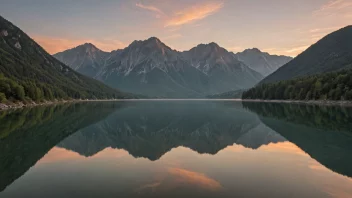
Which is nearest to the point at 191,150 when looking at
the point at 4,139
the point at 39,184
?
the point at 39,184

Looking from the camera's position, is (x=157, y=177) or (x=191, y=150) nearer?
(x=157, y=177)

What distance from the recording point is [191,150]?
4144cm

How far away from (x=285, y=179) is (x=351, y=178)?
558 centimetres

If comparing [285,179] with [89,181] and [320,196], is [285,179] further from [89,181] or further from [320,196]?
[89,181]

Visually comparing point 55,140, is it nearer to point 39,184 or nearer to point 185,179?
point 39,184

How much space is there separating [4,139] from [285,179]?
141 ft

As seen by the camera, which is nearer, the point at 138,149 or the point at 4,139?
the point at 138,149

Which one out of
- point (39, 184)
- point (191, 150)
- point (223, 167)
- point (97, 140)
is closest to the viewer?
point (39, 184)

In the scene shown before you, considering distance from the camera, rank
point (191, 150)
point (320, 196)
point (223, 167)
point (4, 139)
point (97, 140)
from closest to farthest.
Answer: point (320, 196) < point (223, 167) < point (191, 150) < point (4, 139) < point (97, 140)

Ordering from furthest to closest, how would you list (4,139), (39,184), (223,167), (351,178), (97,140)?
(97,140) < (4,139) < (223,167) < (351,178) < (39,184)

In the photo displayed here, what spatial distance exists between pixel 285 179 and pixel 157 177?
428 inches

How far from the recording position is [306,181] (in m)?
24.5

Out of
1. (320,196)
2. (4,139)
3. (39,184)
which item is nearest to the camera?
(320,196)

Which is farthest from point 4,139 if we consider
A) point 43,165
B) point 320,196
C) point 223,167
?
point 320,196
